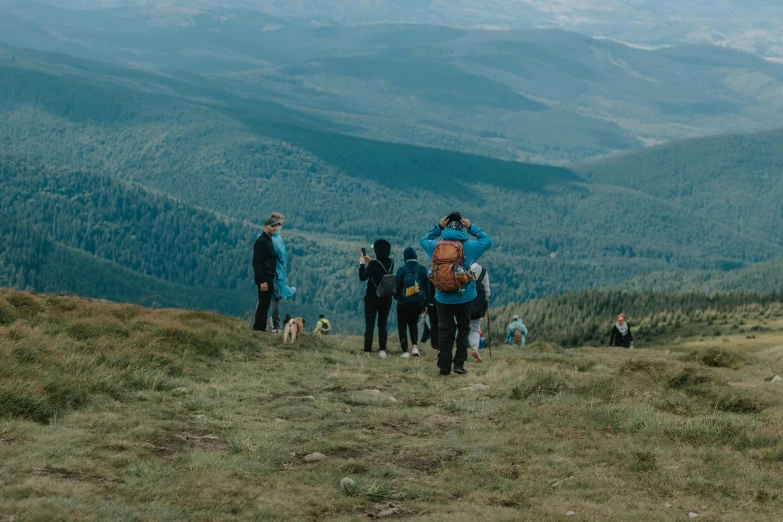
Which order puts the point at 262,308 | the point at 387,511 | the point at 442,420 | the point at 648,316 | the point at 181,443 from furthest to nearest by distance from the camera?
the point at 648,316 < the point at 262,308 < the point at 442,420 < the point at 181,443 < the point at 387,511

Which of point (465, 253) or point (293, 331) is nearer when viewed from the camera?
point (465, 253)

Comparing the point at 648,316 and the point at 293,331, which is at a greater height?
the point at 293,331

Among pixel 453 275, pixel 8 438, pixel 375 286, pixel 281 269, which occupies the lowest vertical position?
pixel 281 269

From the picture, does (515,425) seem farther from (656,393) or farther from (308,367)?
(308,367)

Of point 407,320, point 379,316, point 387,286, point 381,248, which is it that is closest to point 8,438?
point 387,286

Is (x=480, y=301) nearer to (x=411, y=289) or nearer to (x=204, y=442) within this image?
(x=411, y=289)

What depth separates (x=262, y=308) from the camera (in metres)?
25.6

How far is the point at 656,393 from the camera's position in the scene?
55.8 feet

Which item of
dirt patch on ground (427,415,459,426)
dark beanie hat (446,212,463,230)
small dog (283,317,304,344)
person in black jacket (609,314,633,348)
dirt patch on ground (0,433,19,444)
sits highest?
dark beanie hat (446,212,463,230)

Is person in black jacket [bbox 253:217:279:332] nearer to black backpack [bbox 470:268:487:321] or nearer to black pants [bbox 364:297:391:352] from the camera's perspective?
black pants [bbox 364:297:391:352]

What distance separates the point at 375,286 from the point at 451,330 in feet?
13.5

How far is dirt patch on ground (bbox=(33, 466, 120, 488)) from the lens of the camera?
10.6 m

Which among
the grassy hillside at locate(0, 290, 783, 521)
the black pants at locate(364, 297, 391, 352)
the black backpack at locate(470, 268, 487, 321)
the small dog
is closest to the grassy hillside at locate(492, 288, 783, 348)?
the black pants at locate(364, 297, 391, 352)

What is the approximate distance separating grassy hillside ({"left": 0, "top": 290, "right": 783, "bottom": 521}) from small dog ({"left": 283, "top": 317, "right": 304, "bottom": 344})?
11.4ft
